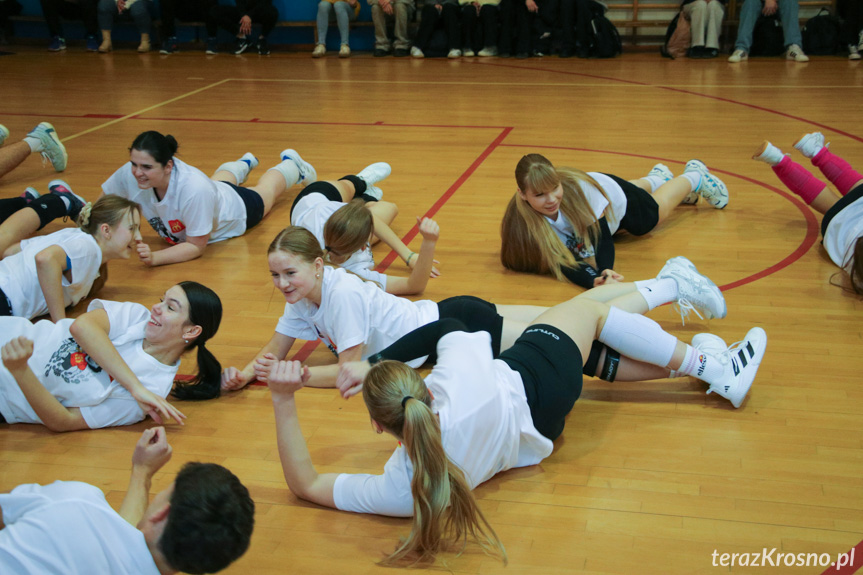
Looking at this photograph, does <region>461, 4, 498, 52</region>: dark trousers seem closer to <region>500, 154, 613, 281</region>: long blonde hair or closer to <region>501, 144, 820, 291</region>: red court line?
<region>501, 144, 820, 291</region>: red court line

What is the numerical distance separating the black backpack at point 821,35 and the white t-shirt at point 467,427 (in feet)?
25.9

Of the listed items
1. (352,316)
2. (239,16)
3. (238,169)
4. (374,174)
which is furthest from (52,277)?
(239,16)

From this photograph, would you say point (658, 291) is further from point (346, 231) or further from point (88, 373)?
point (88, 373)

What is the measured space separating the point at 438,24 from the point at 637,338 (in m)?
7.93

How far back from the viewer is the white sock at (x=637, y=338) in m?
2.53

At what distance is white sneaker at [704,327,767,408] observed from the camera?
2.58 meters

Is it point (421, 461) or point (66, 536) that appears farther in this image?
point (421, 461)

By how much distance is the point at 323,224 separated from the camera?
3.62 meters

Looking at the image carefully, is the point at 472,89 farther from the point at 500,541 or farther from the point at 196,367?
the point at 500,541

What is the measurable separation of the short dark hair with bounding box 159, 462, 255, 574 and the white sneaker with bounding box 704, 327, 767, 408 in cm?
167

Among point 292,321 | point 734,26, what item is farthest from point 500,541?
point 734,26

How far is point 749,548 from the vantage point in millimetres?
2008

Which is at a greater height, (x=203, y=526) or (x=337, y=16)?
(x=337, y=16)

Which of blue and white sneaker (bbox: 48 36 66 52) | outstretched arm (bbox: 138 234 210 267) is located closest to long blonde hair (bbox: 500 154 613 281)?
outstretched arm (bbox: 138 234 210 267)
